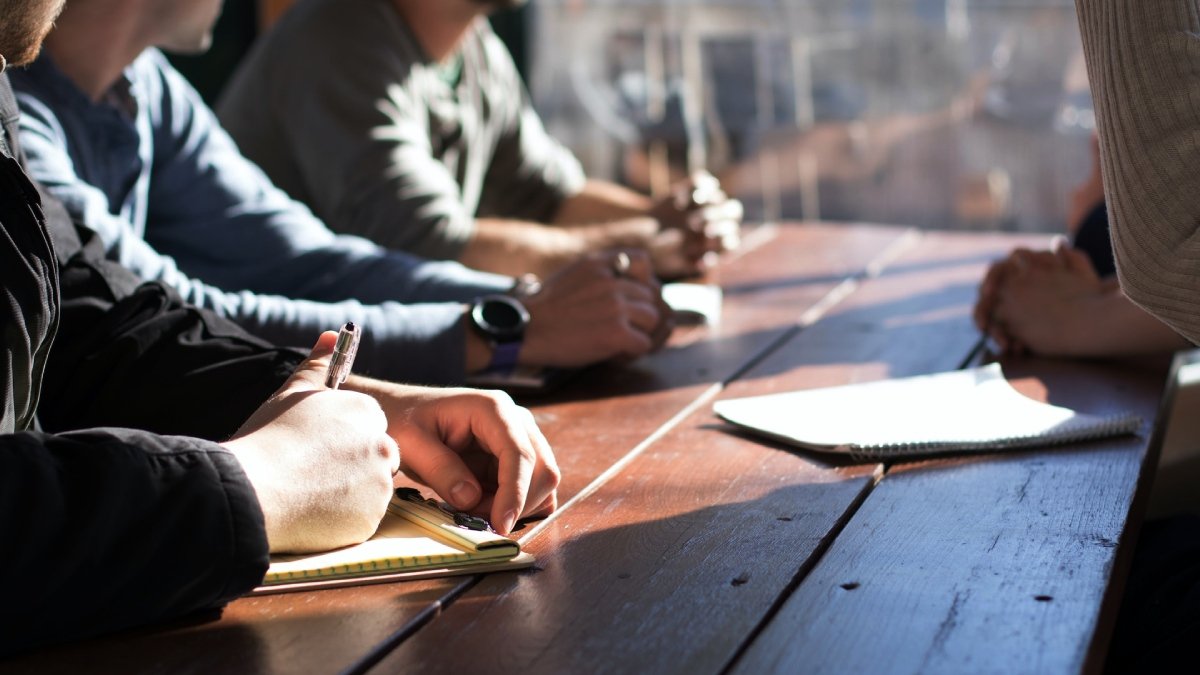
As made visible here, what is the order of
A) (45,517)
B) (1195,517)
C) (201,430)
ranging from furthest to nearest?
(1195,517) < (201,430) < (45,517)

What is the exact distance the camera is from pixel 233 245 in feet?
5.92

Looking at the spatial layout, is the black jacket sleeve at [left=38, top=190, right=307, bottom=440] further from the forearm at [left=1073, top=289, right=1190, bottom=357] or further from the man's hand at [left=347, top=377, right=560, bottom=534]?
the forearm at [left=1073, top=289, right=1190, bottom=357]

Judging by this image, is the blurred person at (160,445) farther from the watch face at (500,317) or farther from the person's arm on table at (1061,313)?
the person's arm on table at (1061,313)

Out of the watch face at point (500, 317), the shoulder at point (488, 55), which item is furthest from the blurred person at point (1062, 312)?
the shoulder at point (488, 55)

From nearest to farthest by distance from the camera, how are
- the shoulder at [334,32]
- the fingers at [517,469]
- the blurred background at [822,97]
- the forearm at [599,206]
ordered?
the fingers at [517,469]
the shoulder at [334,32]
the forearm at [599,206]
the blurred background at [822,97]

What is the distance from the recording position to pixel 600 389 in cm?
150

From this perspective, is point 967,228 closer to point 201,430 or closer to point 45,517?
point 201,430

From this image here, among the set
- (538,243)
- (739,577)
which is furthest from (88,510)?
(538,243)

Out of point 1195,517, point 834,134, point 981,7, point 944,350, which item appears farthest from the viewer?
point 834,134

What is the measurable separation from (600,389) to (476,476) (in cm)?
44

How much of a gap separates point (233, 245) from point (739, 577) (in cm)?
111

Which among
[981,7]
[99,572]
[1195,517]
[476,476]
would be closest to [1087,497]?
[1195,517]

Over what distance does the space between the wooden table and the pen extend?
0.18 meters

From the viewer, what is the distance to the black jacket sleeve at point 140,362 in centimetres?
118
